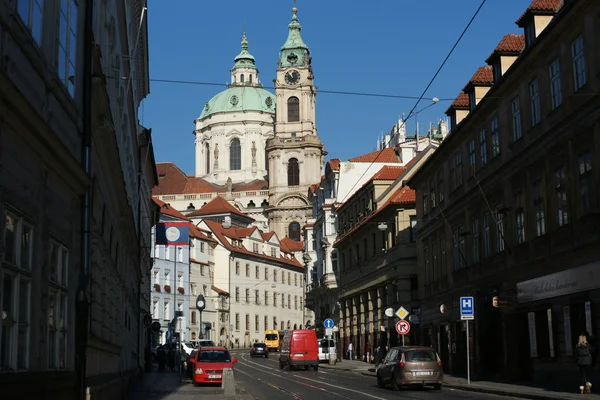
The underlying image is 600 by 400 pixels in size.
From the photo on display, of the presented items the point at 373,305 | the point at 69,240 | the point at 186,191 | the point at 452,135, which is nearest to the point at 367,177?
the point at 373,305

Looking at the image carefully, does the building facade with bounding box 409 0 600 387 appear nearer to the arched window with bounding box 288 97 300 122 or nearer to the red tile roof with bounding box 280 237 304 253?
the red tile roof with bounding box 280 237 304 253

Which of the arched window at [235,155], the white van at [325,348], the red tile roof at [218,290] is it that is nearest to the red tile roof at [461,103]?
the white van at [325,348]

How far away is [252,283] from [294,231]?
35.7 meters

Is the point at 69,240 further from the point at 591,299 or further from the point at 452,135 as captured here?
the point at 452,135

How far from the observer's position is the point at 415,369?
96.1ft

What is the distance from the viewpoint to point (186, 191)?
535ft

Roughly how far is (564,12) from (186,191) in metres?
140

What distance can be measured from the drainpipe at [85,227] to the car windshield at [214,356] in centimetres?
1971

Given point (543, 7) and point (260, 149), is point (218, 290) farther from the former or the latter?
point (543, 7)

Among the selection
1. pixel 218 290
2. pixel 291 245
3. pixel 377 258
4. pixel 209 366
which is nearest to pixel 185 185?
pixel 291 245

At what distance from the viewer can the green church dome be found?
559 ft

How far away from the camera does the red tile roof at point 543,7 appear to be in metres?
30.2

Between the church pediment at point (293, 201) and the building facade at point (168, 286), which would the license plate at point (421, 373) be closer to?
the building facade at point (168, 286)

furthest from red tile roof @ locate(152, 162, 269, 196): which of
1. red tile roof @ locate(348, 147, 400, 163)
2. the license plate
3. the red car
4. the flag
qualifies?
the license plate
